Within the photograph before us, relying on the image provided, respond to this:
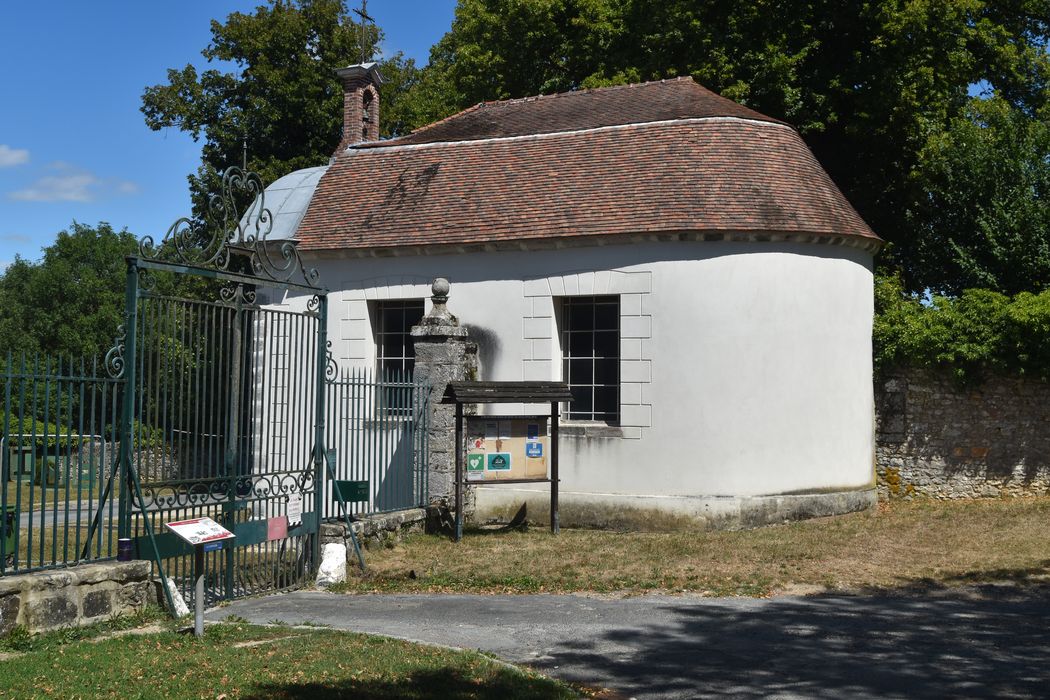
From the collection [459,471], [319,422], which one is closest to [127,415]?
[319,422]

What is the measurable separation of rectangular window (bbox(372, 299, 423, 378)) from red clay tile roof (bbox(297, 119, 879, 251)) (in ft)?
3.72

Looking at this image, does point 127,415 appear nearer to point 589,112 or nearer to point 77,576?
point 77,576

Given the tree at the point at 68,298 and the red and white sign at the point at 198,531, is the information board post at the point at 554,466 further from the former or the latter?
the tree at the point at 68,298

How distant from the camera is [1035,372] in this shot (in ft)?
55.9

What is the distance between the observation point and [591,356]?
16359 millimetres

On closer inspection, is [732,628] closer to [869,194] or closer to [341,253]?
[341,253]

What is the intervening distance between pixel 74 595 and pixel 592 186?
33.8 ft

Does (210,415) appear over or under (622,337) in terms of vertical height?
under

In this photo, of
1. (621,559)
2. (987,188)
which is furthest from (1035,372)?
(621,559)

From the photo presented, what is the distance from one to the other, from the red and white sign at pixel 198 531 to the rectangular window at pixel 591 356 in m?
8.47

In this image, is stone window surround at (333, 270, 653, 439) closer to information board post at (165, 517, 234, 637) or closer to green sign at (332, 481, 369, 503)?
green sign at (332, 481, 369, 503)

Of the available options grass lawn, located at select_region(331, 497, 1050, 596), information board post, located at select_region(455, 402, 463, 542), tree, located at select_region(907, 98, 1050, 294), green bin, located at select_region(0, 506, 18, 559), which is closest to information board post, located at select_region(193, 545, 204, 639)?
green bin, located at select_region(0, 506, 18, 559)

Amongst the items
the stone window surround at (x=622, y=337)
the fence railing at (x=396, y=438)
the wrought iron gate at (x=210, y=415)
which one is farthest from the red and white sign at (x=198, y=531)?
the stone window surround at (x=622, y=337)

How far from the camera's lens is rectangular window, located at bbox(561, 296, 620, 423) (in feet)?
53.1
